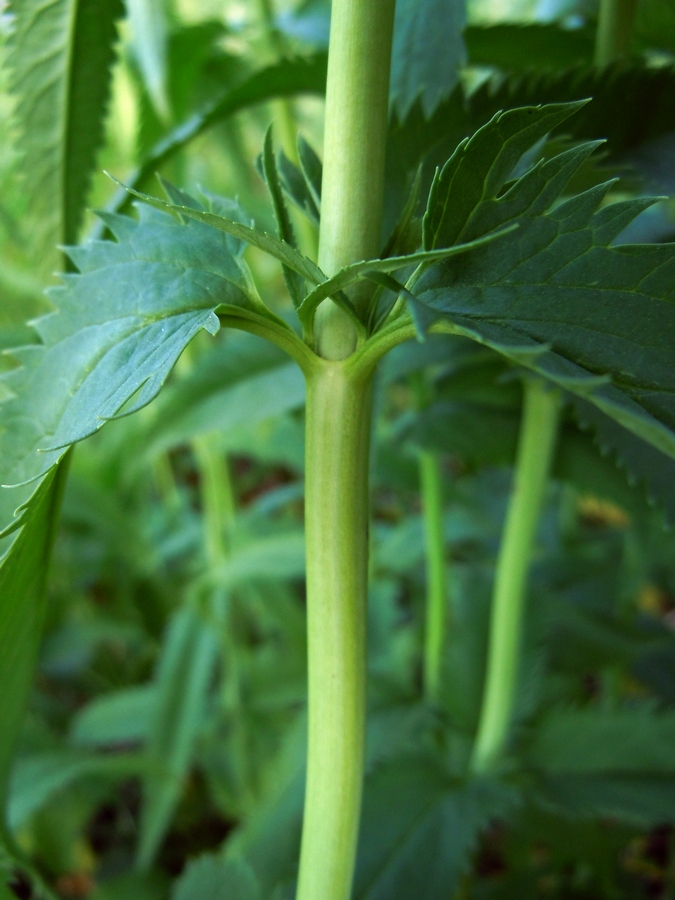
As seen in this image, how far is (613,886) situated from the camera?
0.44 metres

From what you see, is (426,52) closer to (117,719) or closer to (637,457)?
(637,457)

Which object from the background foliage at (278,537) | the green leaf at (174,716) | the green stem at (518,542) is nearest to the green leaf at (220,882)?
the background foliage at (278,537)

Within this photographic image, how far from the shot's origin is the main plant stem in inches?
6.2

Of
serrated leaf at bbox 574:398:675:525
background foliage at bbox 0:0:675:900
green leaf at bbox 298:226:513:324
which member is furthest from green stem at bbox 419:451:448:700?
green leaf at bbox 298:226:513:324

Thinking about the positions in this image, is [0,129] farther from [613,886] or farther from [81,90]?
[613,886]

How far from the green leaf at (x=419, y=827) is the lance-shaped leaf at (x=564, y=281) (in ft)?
0.69

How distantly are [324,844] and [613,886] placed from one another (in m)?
0.36

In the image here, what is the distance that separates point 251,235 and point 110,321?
5 cm

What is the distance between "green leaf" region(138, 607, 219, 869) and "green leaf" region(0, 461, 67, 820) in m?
0.30

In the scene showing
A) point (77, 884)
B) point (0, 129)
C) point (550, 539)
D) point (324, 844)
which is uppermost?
point (0, 129)

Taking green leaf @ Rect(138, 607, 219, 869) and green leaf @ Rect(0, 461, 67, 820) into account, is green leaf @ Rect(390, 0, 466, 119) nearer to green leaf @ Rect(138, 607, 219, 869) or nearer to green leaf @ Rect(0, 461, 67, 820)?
green leaf @ Rect(0, 461, 67, 820)

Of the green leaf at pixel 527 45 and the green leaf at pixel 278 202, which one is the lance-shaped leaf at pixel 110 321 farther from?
the green leaf at pixel 527 45

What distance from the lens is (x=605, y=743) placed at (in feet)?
1.12

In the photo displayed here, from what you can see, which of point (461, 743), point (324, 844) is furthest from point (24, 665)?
point (461, 743)
